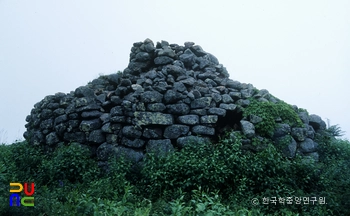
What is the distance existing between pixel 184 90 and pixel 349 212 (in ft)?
13.5

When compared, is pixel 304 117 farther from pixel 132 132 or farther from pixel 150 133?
pixel 132 132

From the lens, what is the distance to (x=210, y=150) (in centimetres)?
739

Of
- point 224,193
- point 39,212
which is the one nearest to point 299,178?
point 224,193

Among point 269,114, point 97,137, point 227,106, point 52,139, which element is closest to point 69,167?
point 97,137

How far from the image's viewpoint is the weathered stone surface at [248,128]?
25.1 ft

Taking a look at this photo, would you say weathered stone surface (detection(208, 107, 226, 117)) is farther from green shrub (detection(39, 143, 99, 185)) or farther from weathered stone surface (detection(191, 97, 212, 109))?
green shrub (detection(39, 143, 99, 185))

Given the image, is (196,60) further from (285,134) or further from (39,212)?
(39,212)

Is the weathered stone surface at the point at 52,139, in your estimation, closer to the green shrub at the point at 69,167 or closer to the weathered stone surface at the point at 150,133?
the green shrub at the point at 69,167

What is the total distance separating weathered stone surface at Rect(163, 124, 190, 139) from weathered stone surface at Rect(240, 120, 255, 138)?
126cm

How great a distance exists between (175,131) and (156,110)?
64 cm

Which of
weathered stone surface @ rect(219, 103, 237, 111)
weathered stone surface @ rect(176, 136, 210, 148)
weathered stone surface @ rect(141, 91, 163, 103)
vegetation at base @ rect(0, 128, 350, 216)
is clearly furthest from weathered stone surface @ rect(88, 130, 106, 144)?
weathered stone surface @ rect(219, 103, 237, 111)

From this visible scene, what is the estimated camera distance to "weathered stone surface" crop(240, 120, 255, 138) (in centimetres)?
765

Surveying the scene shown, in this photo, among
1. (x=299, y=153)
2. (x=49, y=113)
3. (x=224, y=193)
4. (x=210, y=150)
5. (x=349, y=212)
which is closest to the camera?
(x=349, y=212)

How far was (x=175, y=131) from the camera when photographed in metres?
7.71
